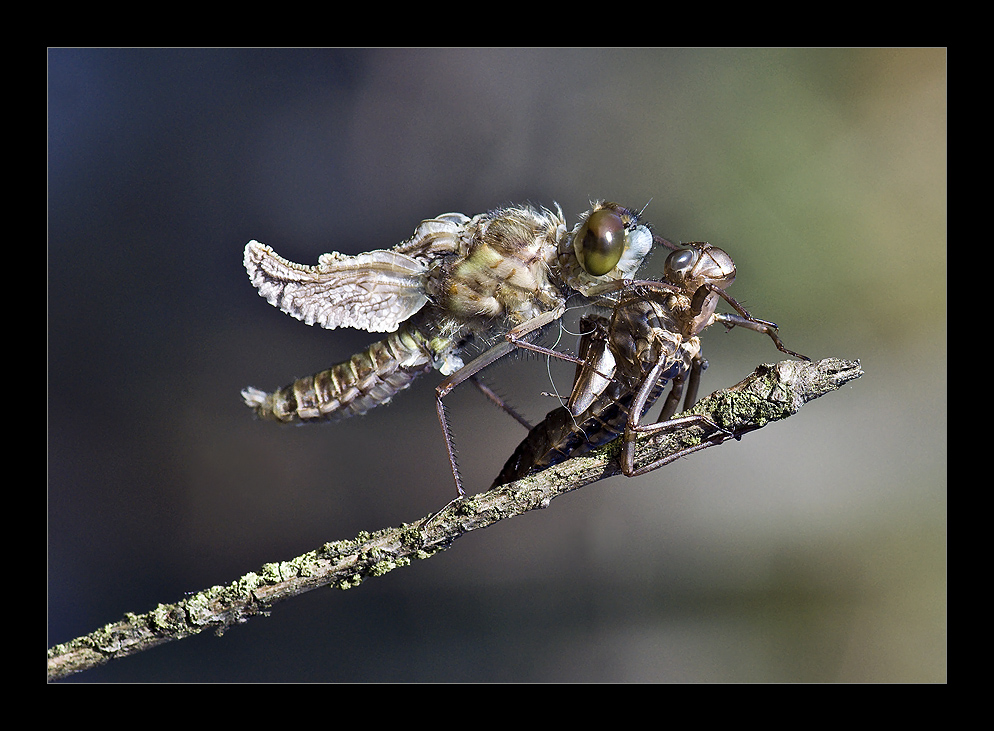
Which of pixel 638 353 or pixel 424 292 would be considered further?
pixel 424 292

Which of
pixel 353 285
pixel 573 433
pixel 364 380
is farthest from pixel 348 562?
pixel 353 285

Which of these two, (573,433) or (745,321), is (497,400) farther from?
(745,321)

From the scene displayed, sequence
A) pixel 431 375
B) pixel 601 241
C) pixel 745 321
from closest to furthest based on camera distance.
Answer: pixel 745 321, pixel 601 241, pixel 431 375

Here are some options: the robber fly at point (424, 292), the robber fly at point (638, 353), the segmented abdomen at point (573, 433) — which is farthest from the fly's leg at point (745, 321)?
the robber fly at point (424, 292)

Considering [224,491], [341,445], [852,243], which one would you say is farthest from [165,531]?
[852,243]

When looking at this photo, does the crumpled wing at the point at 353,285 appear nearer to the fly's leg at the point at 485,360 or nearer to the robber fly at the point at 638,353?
the fly's leg at the point at 485,360

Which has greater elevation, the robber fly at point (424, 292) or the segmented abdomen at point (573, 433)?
the robber fly at point (424, 292)

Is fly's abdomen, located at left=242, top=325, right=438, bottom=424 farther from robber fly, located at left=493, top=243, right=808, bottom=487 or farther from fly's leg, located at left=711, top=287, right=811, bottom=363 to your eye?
fly's leg, located at left=711, top=287, right=811, bottom=363
